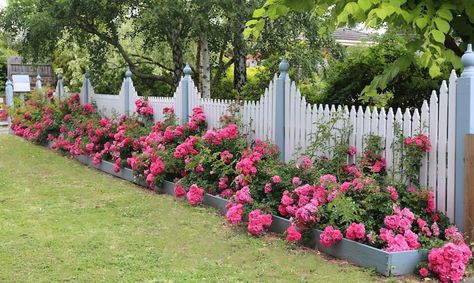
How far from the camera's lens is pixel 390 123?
616cm

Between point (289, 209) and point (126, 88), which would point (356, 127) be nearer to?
point (289, 209)

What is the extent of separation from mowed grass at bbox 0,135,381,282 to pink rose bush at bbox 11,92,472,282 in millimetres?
314

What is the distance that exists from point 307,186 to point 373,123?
1.07m

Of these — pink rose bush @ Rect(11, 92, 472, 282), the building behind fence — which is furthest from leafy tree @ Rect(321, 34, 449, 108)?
pink rose bush @ Rect(11, 92, 472, 282)

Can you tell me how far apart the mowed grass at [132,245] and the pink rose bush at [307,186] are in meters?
0.31

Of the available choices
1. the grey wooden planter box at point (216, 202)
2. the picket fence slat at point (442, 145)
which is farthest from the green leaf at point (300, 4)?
the grey wooden planter box at point (216, 202)

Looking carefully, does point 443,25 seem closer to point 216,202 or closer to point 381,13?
point 381,13

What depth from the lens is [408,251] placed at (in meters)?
4.96

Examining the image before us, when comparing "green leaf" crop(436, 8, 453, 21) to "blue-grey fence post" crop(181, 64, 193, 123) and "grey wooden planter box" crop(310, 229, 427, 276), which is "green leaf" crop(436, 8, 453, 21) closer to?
"grey wooden planter box" crop(310, 229, 427, 276)

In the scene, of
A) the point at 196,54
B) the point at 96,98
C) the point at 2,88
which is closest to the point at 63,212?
the point at 96,98

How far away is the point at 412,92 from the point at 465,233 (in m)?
3.89

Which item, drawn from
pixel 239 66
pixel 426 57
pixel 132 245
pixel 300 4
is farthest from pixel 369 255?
pixel 239 66

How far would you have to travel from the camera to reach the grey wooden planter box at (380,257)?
490 centimetres

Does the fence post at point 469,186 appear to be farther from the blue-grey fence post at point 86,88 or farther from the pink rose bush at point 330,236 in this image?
Answer: the blue-grey fence post at point 86,88
